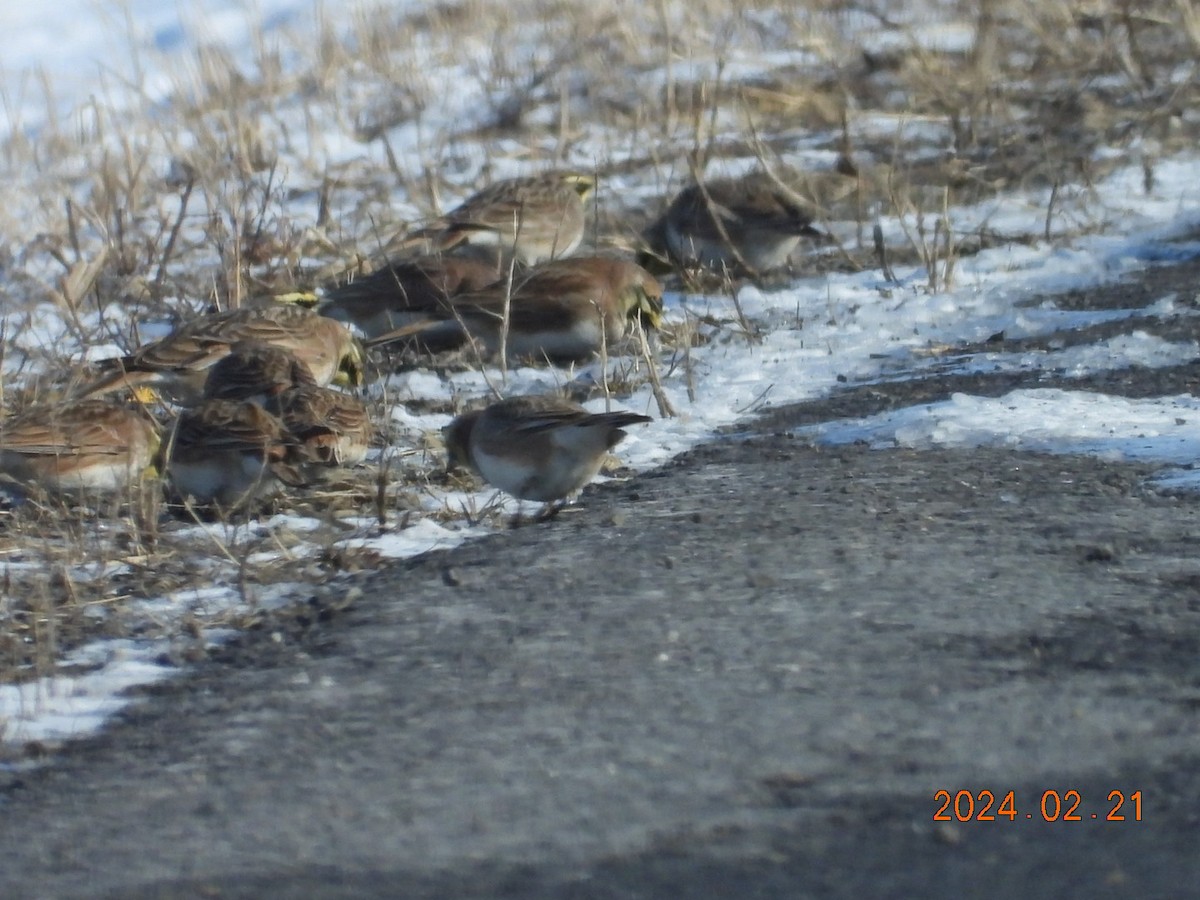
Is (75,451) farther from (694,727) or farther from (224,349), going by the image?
(694,727)

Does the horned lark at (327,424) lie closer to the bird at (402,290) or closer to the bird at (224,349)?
the bird at (224,349)

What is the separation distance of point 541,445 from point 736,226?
15.6ft

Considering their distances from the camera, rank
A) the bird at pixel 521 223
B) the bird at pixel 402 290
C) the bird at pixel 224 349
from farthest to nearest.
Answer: the bird at pixel 521 223
the bird at pixel 402 290
the bird at pixel 224 349

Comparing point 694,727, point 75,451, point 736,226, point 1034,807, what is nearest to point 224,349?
point 75,451

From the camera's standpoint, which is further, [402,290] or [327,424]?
[402,290]

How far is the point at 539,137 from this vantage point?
13.9 metres

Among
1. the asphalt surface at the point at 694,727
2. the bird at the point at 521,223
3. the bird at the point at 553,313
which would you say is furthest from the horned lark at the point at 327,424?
the bird at the point at 521,223

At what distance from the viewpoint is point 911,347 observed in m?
8.22

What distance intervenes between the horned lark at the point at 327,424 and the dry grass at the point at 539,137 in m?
0.12

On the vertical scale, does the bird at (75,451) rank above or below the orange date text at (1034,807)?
below

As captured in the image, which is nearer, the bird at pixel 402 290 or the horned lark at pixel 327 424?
the horned lark at pixel 327 424

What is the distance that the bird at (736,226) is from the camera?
9.96m

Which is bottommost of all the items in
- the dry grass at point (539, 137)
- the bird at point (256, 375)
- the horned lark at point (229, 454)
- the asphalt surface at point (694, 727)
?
the dry grass at point (539, 137)

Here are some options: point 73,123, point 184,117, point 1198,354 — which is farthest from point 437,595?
point 73,123
